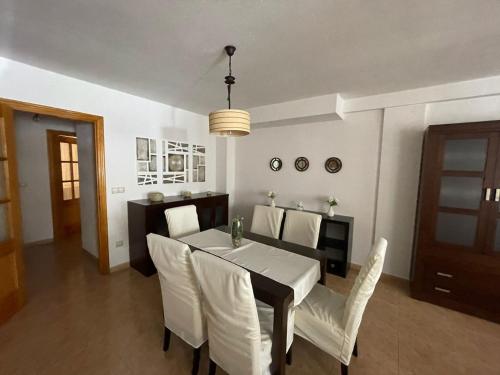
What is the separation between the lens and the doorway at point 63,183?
3.82 m

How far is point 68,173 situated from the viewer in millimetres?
4152

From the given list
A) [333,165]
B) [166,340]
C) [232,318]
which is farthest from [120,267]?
[333,165]

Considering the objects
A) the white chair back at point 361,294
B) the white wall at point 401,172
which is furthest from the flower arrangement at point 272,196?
the white chair back at point 361,294

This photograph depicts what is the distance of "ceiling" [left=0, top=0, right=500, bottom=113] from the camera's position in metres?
1.29

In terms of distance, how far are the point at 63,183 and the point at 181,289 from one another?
416 centimetres

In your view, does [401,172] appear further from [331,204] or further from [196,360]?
[196,360]

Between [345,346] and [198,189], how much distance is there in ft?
10.5

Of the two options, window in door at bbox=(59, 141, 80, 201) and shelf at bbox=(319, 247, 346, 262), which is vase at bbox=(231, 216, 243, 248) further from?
window in door at bbox=(59, 141, 80, 201)

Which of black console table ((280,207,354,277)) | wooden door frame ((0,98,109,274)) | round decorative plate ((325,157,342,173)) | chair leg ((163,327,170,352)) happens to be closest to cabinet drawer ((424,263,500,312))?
black console table ((280,207,354,277))

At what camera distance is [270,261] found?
167 cm

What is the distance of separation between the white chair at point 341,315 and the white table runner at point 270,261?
15cm

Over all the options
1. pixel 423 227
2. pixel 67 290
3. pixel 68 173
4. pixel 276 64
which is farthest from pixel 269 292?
pixel 68 173

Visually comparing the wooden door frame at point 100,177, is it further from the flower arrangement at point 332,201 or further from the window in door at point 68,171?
the flower arrangement at point 332,201

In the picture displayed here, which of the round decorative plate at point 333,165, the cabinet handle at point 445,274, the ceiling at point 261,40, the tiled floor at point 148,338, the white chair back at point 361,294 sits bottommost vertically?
the tiled floor at point 148,338
